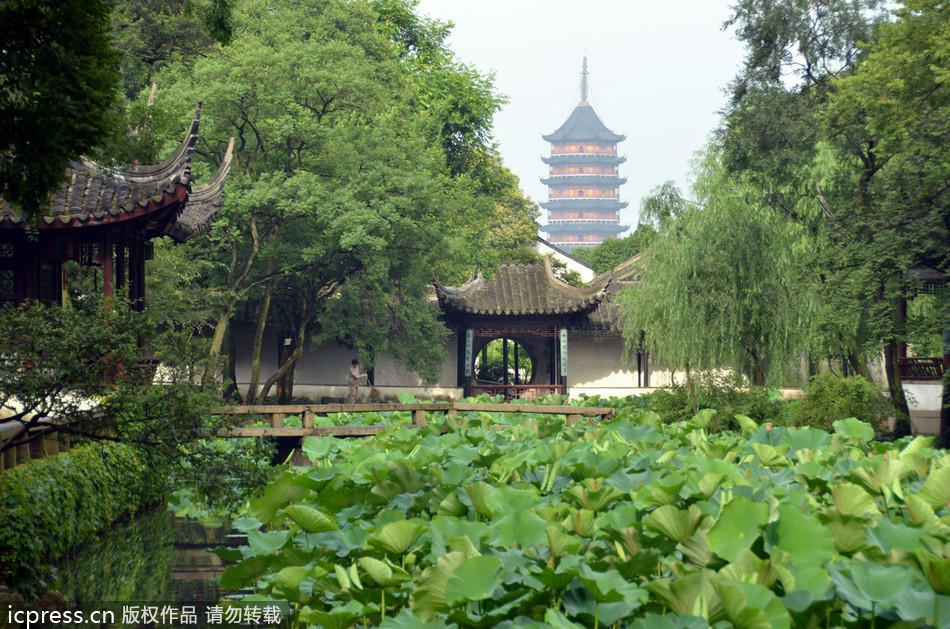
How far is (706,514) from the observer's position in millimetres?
5219

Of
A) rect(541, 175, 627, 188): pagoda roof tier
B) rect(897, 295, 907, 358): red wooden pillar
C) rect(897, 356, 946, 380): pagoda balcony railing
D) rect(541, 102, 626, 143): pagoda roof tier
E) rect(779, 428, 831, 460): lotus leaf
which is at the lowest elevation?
rect(779, 428, 831, 460): lotus leaf

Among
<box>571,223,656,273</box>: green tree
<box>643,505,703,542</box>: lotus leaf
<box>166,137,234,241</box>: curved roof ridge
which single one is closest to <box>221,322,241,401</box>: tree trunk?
<box>166,137,234,241</box>: curved roof ridge

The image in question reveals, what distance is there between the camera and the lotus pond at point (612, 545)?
3.90m

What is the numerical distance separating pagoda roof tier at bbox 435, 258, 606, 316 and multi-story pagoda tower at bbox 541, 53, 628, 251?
256 feet

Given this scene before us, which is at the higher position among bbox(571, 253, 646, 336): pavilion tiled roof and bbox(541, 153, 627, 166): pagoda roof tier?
bbox(541, 153, 627, 166): pagoda roof tier

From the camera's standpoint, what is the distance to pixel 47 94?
7.10 meters

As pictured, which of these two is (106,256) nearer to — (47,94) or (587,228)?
(47,94)

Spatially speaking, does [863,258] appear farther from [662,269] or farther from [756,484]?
[756,484]

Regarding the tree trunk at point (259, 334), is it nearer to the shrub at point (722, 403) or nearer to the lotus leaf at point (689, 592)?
the shrub at point (722, 403)

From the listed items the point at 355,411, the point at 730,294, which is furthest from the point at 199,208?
the point at 730,294

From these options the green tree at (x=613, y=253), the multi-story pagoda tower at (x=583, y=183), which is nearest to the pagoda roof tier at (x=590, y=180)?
the multi-story pagoda tower at (x=583, y=183)

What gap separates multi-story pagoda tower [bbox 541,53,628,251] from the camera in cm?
10625

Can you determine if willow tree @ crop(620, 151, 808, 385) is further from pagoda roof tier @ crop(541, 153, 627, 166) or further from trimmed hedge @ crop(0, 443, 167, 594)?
pagoda roof tier @ crop(541, 153, 627, 166)

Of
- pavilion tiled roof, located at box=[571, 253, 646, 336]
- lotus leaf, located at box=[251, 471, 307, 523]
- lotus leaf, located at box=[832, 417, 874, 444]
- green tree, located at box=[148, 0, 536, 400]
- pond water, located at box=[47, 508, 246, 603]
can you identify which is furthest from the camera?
pavilion tiled roof, located at box=[571, 253, 646, 336]
